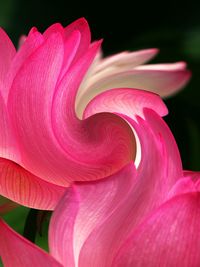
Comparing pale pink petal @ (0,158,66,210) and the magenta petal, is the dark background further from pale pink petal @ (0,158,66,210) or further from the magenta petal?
pale pink petal @ (0,158,66,210)

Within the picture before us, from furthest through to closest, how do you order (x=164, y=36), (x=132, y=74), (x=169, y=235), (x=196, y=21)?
(x=196, y=21), (x=164, y=36), (x=132, y=74), (x=169, y=235)

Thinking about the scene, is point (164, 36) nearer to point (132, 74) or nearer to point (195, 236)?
point (132, 74)

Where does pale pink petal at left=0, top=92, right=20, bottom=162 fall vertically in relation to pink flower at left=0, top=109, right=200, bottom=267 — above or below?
above

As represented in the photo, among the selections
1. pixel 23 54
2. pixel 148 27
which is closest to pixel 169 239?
pixel 23 54

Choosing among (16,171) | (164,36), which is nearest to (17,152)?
(16,171)

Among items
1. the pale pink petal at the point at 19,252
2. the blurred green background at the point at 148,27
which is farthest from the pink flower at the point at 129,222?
the blurred green background at the point at 148,27

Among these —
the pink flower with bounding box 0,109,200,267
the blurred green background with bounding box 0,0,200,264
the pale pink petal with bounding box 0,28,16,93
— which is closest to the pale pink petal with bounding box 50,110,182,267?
the pink flower with bounding box 0,109,200,267

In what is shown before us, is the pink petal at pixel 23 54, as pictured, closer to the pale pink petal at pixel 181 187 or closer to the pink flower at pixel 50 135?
the pink flower at pixel 50 135
